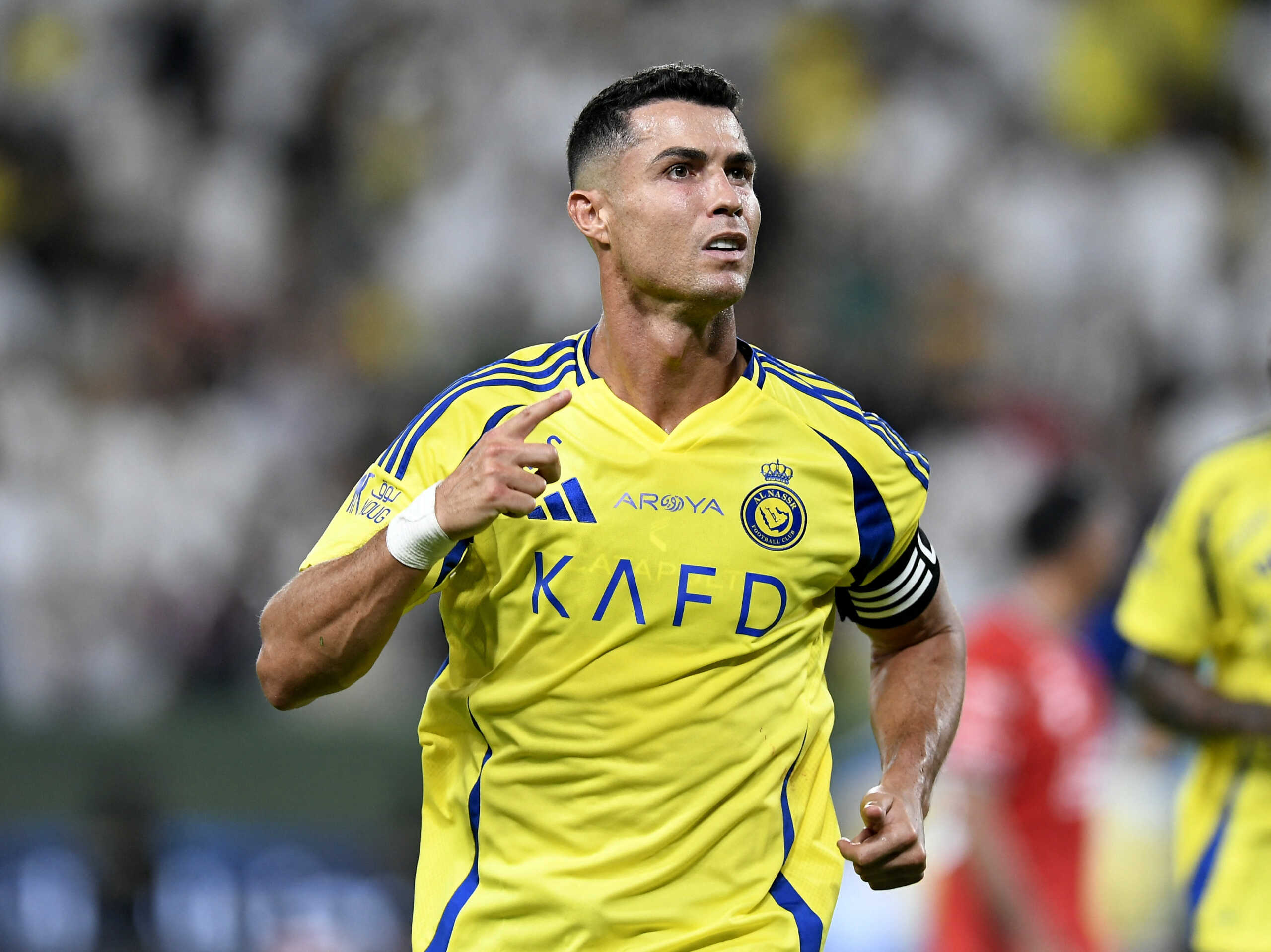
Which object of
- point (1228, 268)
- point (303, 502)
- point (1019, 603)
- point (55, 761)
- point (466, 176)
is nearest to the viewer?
point (1019, 603)

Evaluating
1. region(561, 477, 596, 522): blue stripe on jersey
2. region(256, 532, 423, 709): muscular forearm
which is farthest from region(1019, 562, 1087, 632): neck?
region(256, 532, 423, 709): muscular forearm

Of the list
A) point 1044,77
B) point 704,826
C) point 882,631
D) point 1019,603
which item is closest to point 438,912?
point 704,826

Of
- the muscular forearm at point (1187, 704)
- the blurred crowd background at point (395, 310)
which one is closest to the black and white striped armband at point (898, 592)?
the muscular forearm at point (1187, 704)

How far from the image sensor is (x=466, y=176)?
12.6 m

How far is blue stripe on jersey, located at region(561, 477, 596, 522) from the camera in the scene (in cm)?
346

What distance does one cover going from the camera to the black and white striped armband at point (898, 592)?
387cm

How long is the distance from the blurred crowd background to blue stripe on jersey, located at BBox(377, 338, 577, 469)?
4.94 metres

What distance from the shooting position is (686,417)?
368 centimetres

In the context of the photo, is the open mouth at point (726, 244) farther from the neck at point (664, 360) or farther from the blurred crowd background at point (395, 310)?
the blurred crowd background at point (395, 310)

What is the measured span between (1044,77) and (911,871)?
1033 centimetres

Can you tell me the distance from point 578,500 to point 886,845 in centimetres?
92

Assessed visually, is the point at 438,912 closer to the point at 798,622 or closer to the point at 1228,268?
the point at 798,622

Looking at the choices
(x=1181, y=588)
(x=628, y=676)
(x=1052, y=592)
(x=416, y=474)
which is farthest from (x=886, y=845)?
(x=1052, y=592)

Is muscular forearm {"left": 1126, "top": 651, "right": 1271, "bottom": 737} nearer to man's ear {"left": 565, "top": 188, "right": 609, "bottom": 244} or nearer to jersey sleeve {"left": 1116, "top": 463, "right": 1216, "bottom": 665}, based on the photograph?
jersey sleeve {"left": 1116, "top": 463, "right": 1216, "bottom": 665}
